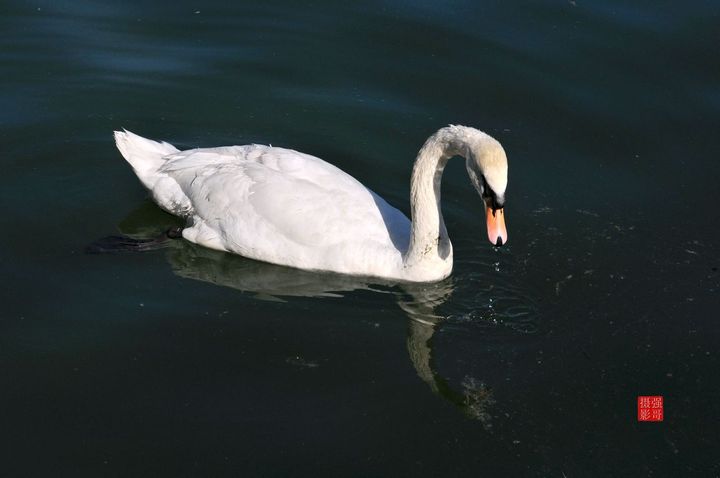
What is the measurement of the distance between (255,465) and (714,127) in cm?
794

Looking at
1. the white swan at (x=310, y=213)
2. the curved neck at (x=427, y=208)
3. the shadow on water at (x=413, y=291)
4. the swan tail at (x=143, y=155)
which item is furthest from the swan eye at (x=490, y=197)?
the swan tail at (x=143, y=155)

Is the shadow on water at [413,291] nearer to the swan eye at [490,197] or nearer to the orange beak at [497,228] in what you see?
the orange beak at [497,228]

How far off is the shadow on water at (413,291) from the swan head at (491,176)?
1051 millimetres

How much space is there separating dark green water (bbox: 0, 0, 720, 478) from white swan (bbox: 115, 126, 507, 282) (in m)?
0.24

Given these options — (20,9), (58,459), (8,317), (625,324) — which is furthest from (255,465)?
(20,9)

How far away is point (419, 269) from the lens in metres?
10.5

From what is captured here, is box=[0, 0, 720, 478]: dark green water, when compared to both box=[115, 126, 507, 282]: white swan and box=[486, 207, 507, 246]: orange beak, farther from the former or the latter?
box=[486, 207, 507, 246]: orange beak

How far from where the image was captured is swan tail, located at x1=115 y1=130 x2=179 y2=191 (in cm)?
1168

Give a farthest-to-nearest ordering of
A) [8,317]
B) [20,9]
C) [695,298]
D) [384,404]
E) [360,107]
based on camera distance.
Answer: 1. [20,9]
2. [360,107]
3. [695,298]
4. [8,317]
5. [384,404]

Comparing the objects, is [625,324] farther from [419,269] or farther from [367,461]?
[367,461]

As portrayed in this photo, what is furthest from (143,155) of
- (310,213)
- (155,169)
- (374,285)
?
(374,285)

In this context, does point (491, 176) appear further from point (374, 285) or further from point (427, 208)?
point (374, 285)

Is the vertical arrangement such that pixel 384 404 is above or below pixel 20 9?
below

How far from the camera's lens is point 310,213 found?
10656mm
